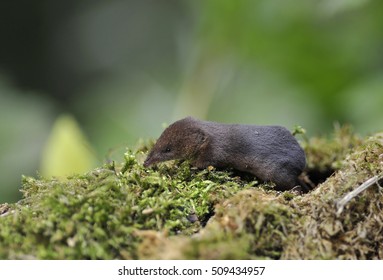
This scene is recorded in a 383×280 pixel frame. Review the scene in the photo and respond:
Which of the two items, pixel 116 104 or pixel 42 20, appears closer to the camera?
pixel 116 104

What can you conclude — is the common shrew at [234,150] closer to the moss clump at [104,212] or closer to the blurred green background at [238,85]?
the moss clump at [104,212]

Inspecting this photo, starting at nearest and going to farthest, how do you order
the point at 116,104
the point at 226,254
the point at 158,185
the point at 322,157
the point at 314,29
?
the point at 226,254
the point at 158,185
the point at 322,157
the point at 314,29
the point at 116,104

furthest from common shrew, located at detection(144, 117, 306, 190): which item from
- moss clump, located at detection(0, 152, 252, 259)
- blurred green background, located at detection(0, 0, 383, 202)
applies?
blurred green background, located at detection(0, 0, 383, 202)

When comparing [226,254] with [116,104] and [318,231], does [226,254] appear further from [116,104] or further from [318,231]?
[116,104]

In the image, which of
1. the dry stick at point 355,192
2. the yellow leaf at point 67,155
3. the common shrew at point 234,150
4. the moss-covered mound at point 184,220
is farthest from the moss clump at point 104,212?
the yellow leaf at point 67,155

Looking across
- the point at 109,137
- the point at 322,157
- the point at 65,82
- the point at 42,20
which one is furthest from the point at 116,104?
the point at 322,157

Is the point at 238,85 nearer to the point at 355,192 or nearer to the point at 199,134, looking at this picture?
the point at 199,134

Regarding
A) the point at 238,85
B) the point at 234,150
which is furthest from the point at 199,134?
the point at 238,85
